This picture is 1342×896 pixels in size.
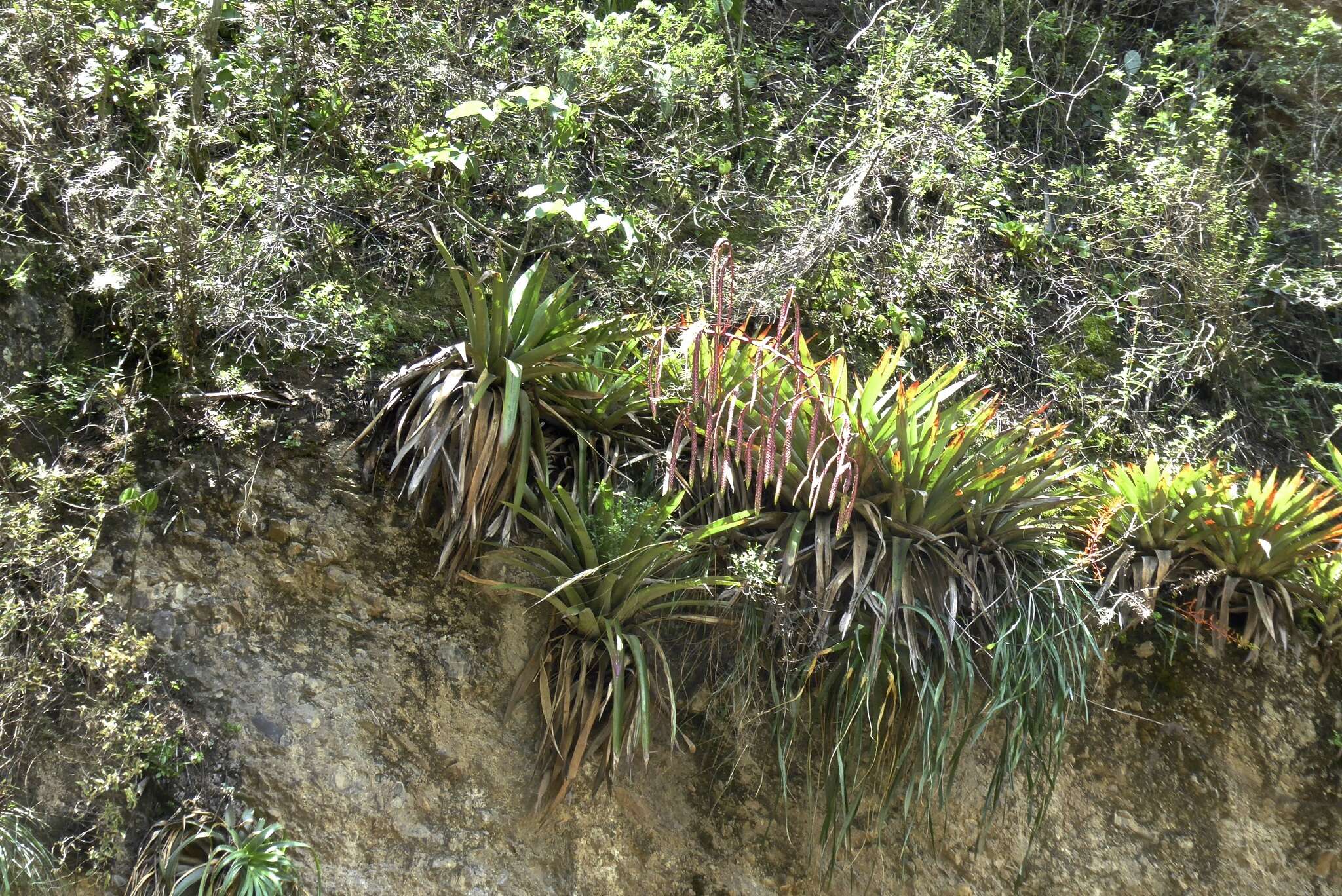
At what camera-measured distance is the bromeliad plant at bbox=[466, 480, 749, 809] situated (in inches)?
142

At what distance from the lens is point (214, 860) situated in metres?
3.16

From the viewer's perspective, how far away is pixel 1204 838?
4430mm

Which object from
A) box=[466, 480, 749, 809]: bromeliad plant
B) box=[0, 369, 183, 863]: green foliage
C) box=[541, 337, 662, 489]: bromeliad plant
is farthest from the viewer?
box=[541, 337, 662, 489]: bromeliad plant

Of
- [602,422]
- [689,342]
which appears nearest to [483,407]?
[602,422]

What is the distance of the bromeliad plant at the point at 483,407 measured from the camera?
3.70 metres

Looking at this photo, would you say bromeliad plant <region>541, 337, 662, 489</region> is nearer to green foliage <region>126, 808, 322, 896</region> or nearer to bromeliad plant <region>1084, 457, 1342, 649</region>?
green foliage <region>126, 808, 322, 896</region>

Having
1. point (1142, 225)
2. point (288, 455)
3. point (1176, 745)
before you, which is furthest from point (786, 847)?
point (1142, 225)

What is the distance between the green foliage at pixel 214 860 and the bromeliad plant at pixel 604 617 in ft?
2.82

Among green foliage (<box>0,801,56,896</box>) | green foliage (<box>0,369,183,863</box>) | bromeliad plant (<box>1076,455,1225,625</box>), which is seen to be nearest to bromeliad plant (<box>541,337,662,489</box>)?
green foliage (<box>0,369,183,863</box>)

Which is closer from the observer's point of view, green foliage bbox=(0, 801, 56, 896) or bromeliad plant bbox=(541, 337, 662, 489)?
green foliage bbox=(0, 801, 56, 896)

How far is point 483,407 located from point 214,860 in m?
1.62

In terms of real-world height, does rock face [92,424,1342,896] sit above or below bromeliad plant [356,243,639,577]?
below

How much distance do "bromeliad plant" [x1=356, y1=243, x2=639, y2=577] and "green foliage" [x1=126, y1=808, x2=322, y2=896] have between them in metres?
1.02

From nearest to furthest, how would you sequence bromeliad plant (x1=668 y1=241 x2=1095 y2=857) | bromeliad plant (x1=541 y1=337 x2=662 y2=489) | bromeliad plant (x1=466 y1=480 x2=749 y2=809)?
bromeliad plant (x1=466 y1=480 x2=749 y2=809) → bromeliad plant (x1=668 y1=241 x2=1095 y2=857) → bromeliad plant (x1=541 y1=337 x2=662 y2=489)
